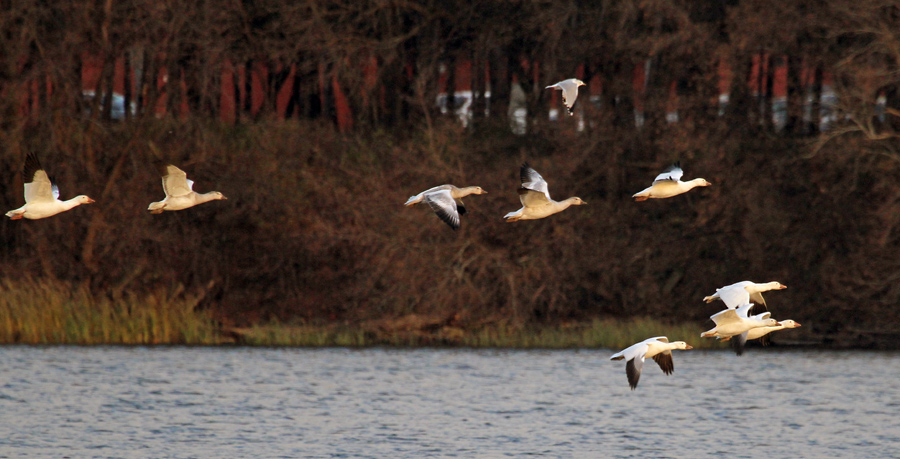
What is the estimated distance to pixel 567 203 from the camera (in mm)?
15406

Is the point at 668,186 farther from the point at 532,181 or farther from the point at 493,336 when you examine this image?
the point at 493,336

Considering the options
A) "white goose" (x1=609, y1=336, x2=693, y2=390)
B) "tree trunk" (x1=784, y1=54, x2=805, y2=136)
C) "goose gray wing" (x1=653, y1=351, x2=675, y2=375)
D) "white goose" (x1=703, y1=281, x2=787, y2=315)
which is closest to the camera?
"white goose" (x1=609, y1=336, x2=693, y2=390)

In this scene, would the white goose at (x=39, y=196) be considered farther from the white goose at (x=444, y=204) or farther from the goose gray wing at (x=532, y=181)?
the goose gray wing at (x=532, y=181)

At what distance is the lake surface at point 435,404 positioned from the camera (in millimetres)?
18297

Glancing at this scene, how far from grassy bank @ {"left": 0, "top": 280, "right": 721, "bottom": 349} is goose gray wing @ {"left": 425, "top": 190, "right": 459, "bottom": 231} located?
503 inches

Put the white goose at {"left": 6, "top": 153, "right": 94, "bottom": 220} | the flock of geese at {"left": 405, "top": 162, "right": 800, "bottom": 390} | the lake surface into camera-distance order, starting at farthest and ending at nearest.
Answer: the lake surface, the white goose at {"left": 6, "top": 153, "right": 94, "bottom": 220}, the flock of geese at {"left": 405, "top": 162, "right": 800, "bottom": 390}

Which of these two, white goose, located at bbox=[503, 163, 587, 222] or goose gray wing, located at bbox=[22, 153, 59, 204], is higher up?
goose gray wing, located at bbox=[22, 153, 59, 204]

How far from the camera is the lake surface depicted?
18297mm

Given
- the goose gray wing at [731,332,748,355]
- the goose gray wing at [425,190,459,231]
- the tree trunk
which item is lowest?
the goose gray wing at [731,332,748,355]

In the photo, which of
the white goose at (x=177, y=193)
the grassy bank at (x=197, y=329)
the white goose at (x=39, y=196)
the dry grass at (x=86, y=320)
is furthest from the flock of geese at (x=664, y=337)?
the dry grass at (x=86, y=320)

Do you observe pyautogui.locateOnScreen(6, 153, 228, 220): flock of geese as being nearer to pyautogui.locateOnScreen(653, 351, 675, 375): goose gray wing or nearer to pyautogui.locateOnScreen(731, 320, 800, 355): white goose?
pyautogui.locateOnScreen(653, 351, 675, 375): goose gray wing

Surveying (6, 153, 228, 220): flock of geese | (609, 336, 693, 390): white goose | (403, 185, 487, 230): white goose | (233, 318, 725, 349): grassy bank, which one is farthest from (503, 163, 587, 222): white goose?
(233, 318, 725, 349): grassy bank

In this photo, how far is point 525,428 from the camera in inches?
785

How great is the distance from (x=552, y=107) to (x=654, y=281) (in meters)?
6.13
